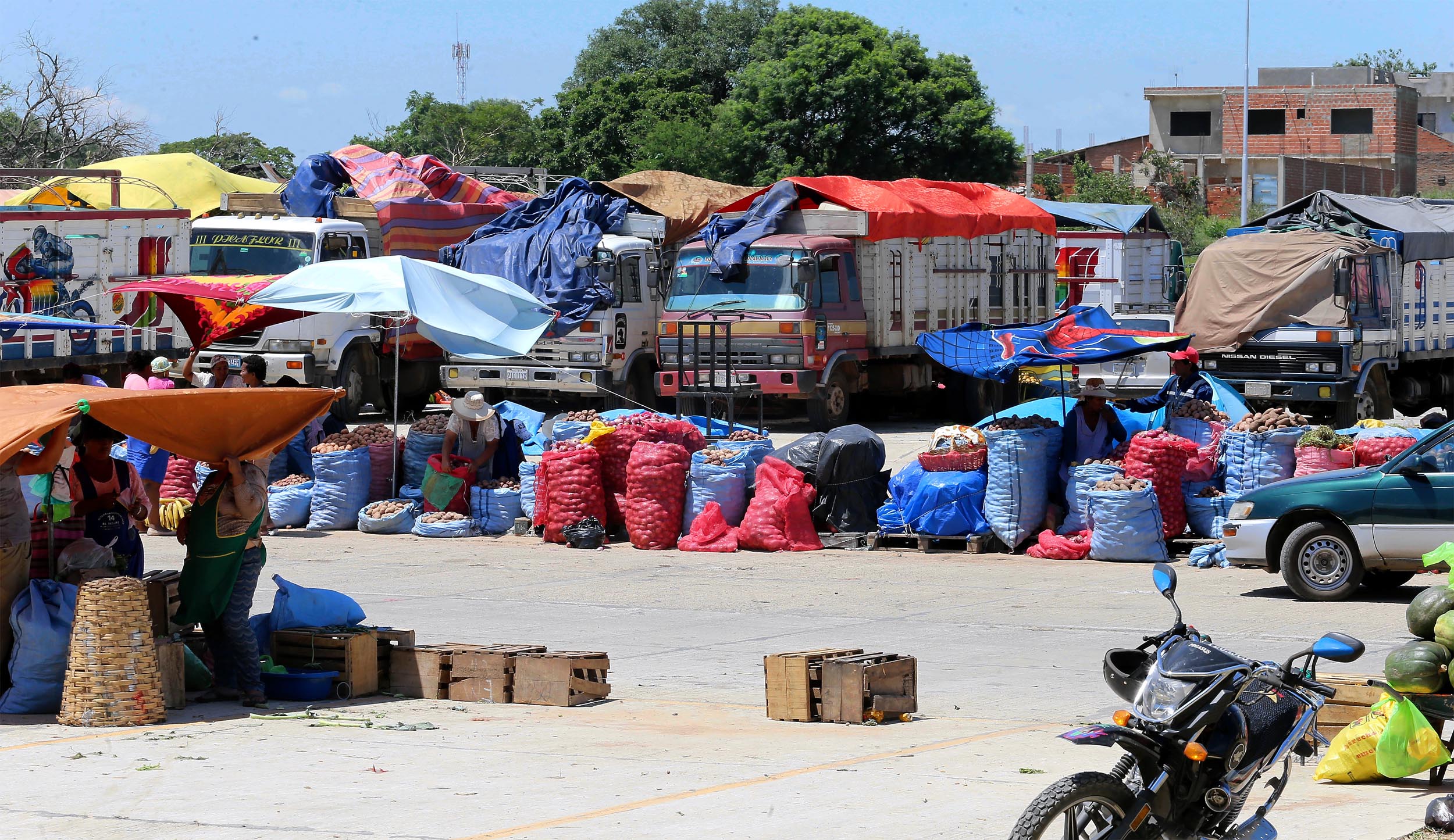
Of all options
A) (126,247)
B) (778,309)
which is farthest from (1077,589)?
(126,247)

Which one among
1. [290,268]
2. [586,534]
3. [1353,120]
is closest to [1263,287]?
[586,534]

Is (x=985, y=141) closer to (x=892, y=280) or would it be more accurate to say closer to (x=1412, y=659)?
(x=892, y=280)

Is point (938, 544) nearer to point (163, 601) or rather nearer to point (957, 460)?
point (957, 460)

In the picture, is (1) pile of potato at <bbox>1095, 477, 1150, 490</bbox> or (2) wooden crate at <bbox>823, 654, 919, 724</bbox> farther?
(1) pile of potato at <bbox>1095, 477, 1150, 490</bbox>

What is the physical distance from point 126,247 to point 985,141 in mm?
33603

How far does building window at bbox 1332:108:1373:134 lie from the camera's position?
72.2 meters

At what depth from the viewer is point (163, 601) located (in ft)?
32.7

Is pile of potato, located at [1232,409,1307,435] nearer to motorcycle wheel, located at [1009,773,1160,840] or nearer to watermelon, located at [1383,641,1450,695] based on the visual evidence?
watermelon, located at [1383,641,1450,695]

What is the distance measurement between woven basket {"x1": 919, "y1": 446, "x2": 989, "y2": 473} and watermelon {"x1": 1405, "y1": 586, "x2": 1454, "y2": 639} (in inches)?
337

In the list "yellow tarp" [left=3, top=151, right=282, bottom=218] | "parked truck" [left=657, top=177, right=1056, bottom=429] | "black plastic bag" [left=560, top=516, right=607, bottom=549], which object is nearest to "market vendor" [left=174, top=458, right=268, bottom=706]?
"black plastic bag" [left=560, top=516, right=607, bottom=549]

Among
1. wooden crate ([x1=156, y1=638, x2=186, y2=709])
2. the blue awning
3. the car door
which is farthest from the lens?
the blue awning

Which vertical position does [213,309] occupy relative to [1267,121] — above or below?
below

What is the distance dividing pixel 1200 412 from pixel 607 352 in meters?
10.4

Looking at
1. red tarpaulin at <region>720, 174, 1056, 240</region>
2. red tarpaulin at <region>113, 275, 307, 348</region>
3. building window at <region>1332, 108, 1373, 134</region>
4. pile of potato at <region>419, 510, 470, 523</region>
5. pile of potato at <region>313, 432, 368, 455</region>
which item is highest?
building window at <region>1332, 108, 1373, 134</region>
